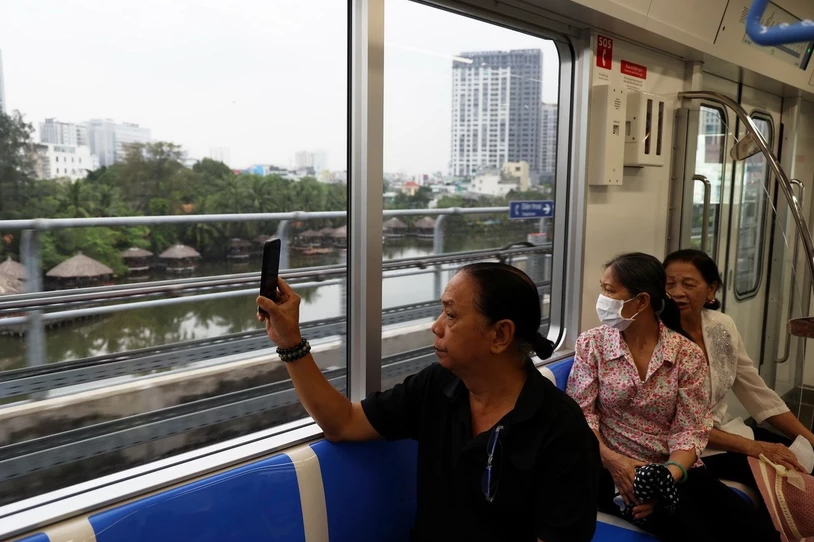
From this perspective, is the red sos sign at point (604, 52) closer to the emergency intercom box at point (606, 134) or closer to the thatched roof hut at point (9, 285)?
the emergency intercom box at point (606, 134)

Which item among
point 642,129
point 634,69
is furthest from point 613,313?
point 634,69

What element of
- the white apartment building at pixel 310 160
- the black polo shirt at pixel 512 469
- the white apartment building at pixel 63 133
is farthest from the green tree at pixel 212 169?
the black polo shirt at pixel 512 469

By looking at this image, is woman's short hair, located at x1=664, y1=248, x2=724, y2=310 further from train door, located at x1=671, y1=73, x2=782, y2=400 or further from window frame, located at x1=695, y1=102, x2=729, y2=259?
window frame, located at x1=695, y1=102, x2=729, y2=259

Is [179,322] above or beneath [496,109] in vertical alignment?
beneath

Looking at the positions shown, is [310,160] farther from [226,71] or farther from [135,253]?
[135,253]

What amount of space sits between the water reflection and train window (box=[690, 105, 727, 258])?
110cm

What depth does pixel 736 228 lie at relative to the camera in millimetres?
4715

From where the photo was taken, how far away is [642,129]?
3338 millimetres

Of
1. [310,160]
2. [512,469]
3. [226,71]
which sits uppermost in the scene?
[226,71]

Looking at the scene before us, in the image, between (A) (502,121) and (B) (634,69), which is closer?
(B) (634,69)

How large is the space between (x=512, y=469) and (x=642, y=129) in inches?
95.7

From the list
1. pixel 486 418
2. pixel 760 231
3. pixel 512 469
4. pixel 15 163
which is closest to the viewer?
pixel 512 469

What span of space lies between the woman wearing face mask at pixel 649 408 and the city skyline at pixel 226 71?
1.08m

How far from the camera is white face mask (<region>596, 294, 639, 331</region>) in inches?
90.2
